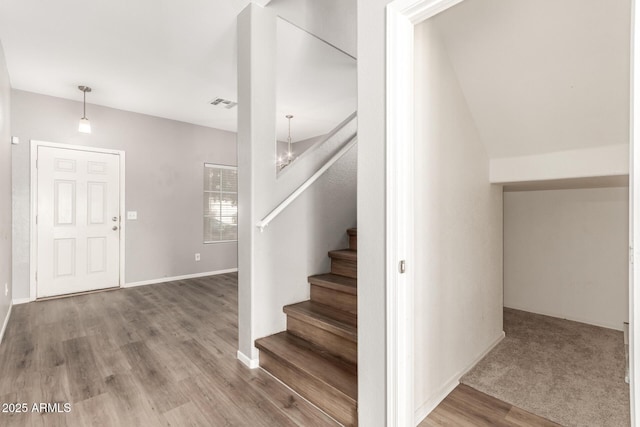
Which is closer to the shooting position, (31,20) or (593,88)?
(593,88)

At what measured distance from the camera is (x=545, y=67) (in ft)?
5.65

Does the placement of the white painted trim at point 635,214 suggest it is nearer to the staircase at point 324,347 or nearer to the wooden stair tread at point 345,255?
the staircase at point 324,347

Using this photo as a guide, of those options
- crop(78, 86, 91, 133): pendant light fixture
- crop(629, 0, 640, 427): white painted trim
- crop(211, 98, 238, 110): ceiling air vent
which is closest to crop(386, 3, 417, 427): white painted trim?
crop(629, 0, 640, 427): white painted trim

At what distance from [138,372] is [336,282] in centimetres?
151

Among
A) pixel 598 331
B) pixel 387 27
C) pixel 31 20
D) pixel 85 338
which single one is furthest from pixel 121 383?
pixel 598 331

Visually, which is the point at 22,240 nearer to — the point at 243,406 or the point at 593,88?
the point at 243,406

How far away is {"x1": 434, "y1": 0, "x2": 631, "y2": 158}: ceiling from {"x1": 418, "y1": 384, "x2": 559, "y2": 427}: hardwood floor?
162cm

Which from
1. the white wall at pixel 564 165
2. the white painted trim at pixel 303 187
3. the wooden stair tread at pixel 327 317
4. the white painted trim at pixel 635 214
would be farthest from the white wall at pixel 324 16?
the wooden stair tread at pixel 327 317

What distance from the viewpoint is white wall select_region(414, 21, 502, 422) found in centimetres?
167

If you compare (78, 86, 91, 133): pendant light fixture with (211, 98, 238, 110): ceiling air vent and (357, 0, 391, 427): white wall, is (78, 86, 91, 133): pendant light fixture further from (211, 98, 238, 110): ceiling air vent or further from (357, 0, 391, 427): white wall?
(357, 0, 391, 427): white wall

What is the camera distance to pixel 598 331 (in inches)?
113

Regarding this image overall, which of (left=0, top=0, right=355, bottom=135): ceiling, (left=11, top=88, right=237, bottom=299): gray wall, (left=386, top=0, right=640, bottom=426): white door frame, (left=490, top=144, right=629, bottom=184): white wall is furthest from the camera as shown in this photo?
(left=11, top=88, right=237, bottom=299): gray wall

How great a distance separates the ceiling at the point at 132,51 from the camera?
2.47 meters

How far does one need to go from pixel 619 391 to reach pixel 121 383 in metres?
3.06
